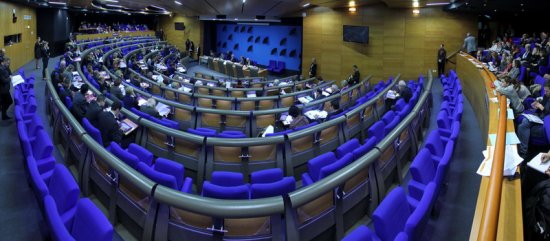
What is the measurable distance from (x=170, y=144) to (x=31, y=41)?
655 inches

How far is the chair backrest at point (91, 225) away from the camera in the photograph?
224 cm

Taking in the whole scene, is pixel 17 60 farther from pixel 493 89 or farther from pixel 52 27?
pixel 493 89

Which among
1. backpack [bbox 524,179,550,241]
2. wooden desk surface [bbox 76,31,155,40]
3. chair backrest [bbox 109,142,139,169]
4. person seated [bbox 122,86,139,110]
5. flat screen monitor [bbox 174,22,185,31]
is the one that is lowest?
backpack [bbox 524,179,550,241]

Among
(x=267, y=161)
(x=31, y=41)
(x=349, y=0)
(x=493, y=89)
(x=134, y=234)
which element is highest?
(x=349, y=0)

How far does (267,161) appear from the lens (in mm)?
→ 4930

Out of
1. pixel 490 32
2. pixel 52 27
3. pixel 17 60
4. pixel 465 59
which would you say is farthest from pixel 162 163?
pixel 52 27

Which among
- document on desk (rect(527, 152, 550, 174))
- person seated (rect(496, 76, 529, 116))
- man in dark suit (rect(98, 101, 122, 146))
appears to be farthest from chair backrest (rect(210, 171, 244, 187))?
person seated (rect(496, 76, 529, 116))

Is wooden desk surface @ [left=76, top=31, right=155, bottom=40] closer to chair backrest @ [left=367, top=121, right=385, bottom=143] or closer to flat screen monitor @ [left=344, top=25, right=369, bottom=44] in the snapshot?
flat screen monitor @ [left=344, top=25, right=369, bottom=44]

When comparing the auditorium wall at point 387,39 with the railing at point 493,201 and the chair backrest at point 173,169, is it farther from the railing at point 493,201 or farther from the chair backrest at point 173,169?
the chair backrest at point 173,169

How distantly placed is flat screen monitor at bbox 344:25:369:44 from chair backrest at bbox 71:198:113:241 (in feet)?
49.8

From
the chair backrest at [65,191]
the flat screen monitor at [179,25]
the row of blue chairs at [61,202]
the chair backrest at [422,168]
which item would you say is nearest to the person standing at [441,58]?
the chair backrest at [422,168]

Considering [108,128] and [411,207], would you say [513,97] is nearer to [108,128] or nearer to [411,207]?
[411,207]

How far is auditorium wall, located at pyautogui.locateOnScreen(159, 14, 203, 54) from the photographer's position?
2773 cm

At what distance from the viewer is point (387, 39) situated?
620 inches
